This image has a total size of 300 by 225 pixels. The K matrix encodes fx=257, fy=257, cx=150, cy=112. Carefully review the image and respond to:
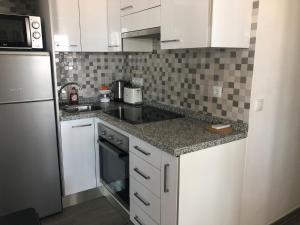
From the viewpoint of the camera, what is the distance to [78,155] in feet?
7.75

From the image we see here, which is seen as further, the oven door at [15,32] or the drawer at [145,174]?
the oven door at [15,32]

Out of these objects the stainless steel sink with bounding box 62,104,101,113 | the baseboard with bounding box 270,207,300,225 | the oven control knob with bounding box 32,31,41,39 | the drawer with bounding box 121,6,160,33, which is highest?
the drawer with bounding box 121,6,160,33

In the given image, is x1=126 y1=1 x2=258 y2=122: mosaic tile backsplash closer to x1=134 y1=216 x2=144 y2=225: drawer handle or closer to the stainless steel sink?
the stainless steel sink

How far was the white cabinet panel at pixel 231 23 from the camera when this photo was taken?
4.96 feet

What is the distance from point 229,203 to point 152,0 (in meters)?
1.58

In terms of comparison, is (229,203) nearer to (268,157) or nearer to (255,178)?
(255,178)

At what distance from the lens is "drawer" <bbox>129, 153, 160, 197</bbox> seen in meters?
1.65

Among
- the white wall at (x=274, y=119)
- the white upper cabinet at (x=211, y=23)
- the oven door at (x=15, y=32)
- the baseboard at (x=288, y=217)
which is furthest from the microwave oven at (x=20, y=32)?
the baseboard at (x=288, y=217)

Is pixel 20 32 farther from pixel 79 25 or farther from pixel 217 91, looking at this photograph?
pixel 217 91

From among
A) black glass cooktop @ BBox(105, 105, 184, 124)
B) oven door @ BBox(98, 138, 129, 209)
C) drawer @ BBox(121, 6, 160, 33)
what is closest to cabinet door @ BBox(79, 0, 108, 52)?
drawer @ BBox(121, 6, 160, 33)

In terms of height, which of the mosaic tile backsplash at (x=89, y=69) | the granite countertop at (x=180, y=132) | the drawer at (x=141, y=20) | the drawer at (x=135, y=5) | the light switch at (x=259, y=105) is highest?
the drawer at (x=135, y=5)

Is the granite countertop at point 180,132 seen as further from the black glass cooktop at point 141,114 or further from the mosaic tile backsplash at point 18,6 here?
the mosaic tile backsplash at point 18,6

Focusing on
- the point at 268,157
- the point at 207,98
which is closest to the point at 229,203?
the point at 268,157

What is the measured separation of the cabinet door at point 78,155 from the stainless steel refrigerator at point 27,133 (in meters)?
0.13
